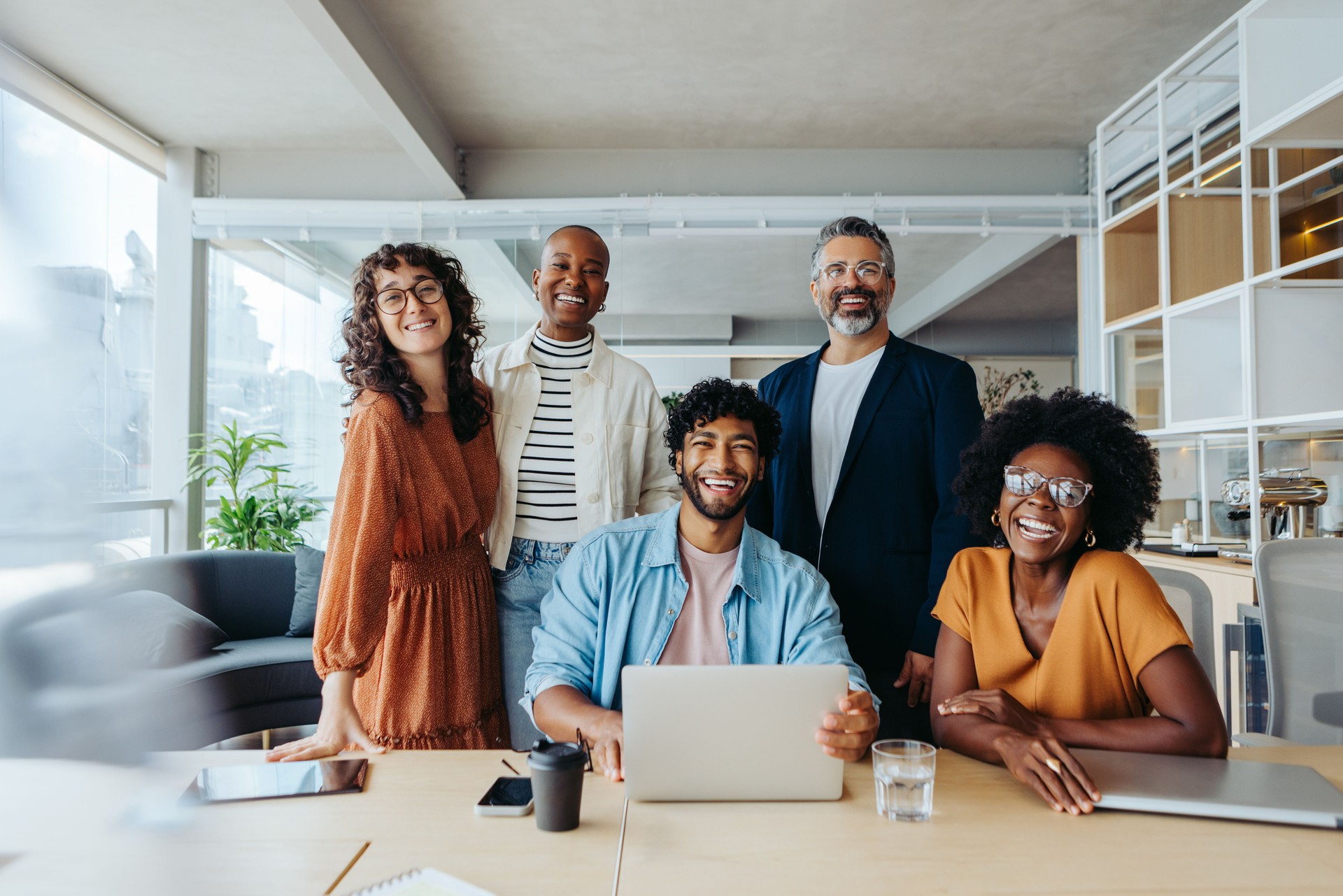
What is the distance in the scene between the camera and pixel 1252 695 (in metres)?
2.96

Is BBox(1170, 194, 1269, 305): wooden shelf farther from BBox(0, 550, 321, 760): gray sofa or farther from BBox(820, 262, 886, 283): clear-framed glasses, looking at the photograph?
BBox(0, 550, 321, 760): gray sofa

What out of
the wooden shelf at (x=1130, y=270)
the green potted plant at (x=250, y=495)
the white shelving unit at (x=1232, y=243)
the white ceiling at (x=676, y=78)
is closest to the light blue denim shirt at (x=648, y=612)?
the white shelving unit at (x=1232, y=243)

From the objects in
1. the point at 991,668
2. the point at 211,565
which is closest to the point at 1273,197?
the point at 991,668

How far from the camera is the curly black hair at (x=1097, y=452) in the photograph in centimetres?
176

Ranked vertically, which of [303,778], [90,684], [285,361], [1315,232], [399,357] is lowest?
[303,778]

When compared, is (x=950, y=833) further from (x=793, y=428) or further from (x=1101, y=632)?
(x=793, y=428)

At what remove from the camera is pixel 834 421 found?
215 centimetres

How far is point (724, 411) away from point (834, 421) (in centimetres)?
42

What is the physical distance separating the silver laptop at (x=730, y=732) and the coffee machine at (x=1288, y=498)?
2617 millimetres

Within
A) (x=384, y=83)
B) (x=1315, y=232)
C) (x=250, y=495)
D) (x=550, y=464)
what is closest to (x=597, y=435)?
(x=550, y=464)

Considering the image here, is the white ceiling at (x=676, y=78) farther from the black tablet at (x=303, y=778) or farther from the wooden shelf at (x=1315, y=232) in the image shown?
the black tablet at (x=303, y=778)

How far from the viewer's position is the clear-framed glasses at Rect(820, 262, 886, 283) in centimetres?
211

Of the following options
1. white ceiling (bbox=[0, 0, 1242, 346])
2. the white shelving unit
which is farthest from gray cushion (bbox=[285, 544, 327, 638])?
the white shelving unit

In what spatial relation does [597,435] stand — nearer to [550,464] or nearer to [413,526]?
[550,464]
